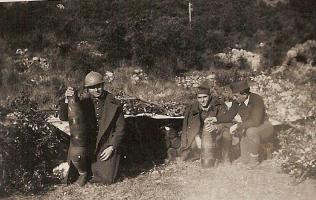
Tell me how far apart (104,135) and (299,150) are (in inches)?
38.4

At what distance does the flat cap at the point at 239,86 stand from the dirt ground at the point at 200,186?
0.38 metres

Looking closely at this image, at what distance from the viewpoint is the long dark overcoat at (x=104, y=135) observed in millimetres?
2564

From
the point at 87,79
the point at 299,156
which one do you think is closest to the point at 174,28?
the point at 87,79

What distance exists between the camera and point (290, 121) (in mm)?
2465

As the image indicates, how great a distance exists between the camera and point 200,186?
A: 2443 mm

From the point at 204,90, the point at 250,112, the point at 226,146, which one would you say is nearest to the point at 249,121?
the point at 250,112

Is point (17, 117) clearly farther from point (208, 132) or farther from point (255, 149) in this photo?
point (255, 149)

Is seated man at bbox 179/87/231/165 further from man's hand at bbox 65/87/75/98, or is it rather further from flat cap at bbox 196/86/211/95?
man's hand at bbox 65/87/75/98

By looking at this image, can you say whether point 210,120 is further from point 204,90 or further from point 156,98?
point 156,98

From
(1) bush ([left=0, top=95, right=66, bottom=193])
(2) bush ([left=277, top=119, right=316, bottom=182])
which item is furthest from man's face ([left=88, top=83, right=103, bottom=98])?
(2) bush ([left=277, top=119, right=316, bottom=182])

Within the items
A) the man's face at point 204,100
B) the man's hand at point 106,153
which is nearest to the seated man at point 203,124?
the man's face at point 204,100

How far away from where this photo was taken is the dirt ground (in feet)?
7.79

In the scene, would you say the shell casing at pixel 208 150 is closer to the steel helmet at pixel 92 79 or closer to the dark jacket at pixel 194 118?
the dark jacket at pixel 194 118

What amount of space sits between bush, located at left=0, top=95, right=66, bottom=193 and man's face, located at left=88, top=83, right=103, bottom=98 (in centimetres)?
28
